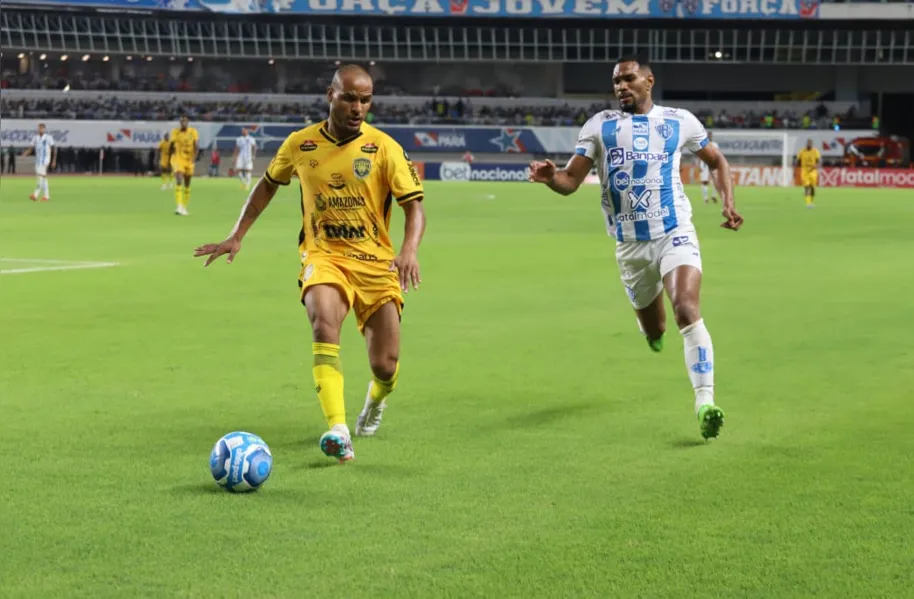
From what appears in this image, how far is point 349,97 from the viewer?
759 cm

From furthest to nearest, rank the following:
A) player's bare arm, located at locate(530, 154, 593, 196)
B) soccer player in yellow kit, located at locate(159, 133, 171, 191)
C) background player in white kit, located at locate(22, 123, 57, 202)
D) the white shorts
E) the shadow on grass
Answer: soccer player in yellow kit, located at locate(159, 133, 171, 191) → background player in white kit, located at locate(22, 123, 57, 202) → the white shorts → player's bare arm, located at locate(530, 154, 593, 196) → the shadow on grass

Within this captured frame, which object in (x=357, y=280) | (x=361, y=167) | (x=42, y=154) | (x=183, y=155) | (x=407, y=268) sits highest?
(x=361, y=167)

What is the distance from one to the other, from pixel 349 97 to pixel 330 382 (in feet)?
5.01

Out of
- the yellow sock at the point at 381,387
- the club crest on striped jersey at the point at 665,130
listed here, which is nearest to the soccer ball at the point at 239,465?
the yellow sock at the point at 381,387

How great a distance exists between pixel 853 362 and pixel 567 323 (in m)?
3.34

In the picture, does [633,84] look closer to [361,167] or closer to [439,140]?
[361,167]

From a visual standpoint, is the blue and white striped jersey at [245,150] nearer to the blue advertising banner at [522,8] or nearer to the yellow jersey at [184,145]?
the yellow jersey at [184,145]

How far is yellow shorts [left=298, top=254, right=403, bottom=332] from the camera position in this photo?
7.78 meters

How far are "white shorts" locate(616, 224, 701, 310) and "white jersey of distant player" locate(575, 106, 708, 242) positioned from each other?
0.06 metres

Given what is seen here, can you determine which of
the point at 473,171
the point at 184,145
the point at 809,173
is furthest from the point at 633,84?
the point at 473,171

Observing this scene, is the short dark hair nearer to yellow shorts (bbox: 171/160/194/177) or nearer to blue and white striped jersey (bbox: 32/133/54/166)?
yellow shorts (bbox: 171/160/194/177)

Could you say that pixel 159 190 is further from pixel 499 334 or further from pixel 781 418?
pixel 781 418

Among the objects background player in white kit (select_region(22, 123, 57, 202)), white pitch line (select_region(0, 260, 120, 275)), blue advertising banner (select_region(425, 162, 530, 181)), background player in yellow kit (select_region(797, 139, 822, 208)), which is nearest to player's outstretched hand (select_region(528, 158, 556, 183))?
white pitch line (select_region(0, 260, 120, 275))

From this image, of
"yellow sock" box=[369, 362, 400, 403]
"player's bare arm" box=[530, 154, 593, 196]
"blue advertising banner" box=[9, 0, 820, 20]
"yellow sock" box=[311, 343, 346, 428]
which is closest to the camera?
"yellow sock" box=[311, 343, 346, 428]
